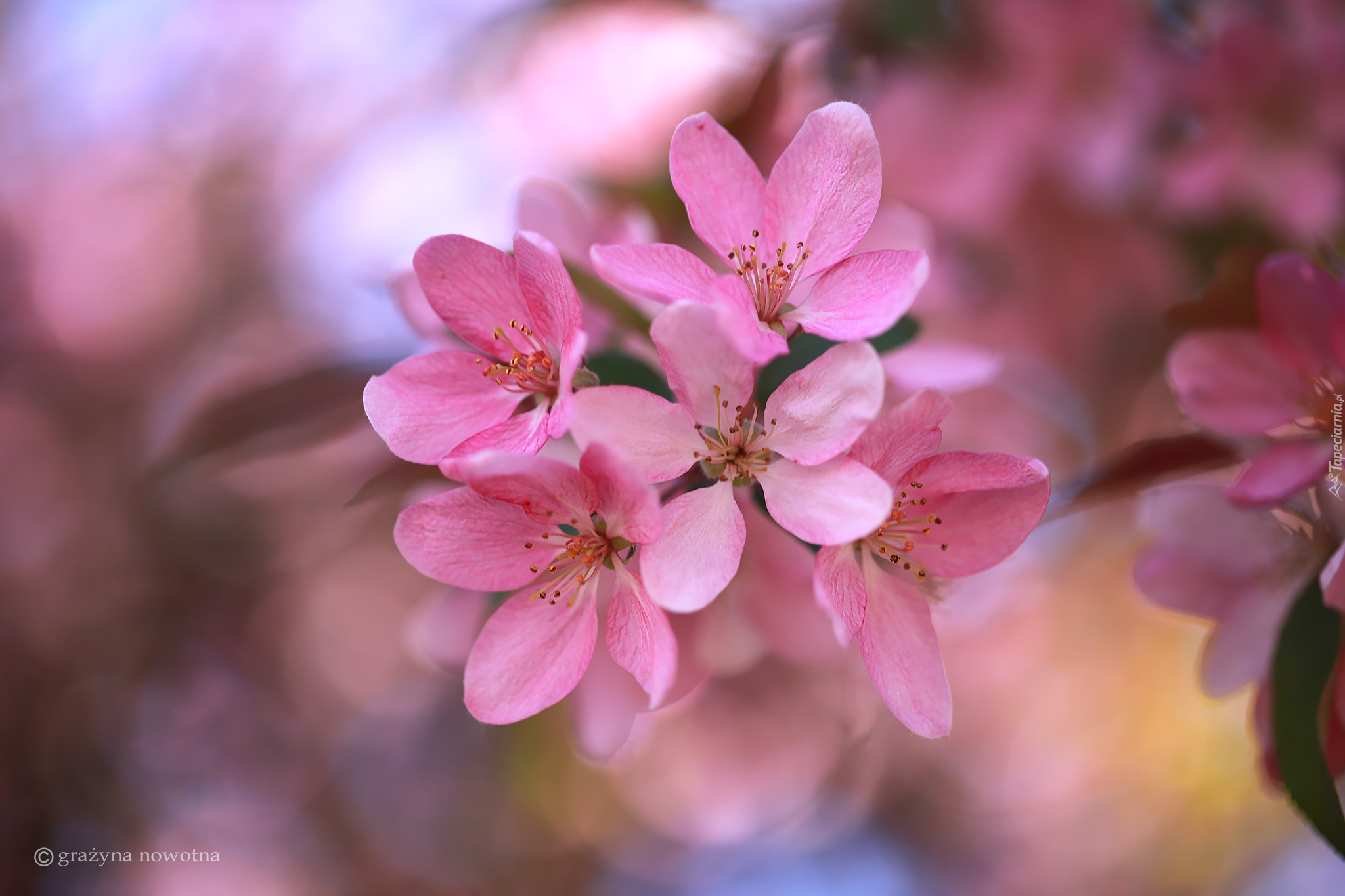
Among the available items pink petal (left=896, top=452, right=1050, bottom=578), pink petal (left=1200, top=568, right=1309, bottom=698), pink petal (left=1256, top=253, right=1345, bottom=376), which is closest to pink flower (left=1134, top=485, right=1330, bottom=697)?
pink petal (left=1200, top=568, right=1309, bottom=698)

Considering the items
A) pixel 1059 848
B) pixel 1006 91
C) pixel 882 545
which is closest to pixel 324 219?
pixel 1006 91

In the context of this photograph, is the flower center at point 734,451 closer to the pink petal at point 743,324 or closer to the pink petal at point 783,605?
the pink petal at point 743,324

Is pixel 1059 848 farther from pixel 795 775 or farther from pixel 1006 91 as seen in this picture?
pixel 1006 91

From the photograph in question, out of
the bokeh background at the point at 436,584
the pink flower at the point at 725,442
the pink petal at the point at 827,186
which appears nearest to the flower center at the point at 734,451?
the pink flower at the point at 725,442

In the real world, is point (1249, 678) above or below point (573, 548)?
below

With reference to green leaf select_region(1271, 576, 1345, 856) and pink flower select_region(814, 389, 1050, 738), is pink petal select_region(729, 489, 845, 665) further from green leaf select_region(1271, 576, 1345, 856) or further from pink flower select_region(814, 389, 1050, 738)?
green leaf select_region(1271, 576, 1345, 856)
